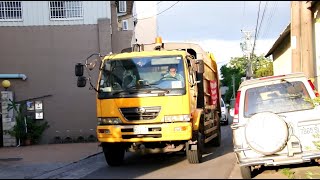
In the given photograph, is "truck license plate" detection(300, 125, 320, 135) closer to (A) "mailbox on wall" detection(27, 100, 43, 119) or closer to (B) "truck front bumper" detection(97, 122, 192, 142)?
(B) "truck front bumper" detection(97, 122, 192, 142)

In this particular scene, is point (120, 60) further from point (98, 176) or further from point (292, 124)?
point (292, 124)

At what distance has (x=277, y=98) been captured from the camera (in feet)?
30.3

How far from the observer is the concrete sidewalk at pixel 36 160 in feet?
36.7

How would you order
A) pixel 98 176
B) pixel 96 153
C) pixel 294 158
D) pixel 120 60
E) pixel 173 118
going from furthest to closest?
1. pixel 96 153
2. pixel 120 60
3. pixel 173 118
4. pixel 98 176
5. pixel 294 158

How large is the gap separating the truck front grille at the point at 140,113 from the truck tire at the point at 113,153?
3.30 feet

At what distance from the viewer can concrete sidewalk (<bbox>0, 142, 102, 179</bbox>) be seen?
36.7 feet

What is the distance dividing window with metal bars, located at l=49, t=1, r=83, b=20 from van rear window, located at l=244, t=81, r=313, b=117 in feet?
43.1

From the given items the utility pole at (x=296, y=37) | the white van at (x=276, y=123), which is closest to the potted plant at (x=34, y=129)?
the utility pole at (x=296, y=37)

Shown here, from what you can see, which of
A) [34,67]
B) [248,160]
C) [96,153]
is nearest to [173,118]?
[248,160]

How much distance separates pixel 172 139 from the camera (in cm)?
1076

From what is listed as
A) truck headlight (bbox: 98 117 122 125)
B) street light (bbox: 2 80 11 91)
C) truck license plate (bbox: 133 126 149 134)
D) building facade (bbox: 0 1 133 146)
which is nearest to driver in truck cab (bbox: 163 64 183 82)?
truck license plate (bbox: 133 126 149 134)

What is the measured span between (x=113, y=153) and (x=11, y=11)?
1142cm

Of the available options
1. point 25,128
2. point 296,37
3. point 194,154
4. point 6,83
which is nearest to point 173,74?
point 194,154

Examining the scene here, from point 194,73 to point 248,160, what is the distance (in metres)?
3.65
